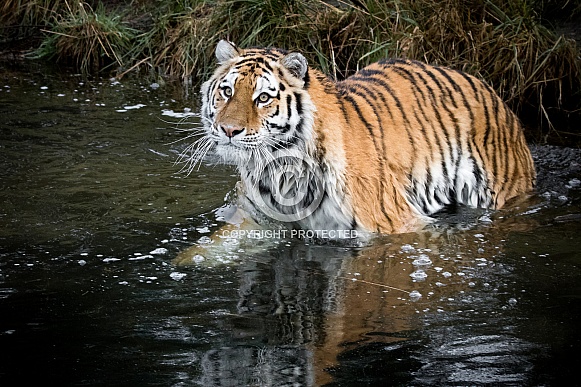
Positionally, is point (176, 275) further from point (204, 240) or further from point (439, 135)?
point (439, 135)

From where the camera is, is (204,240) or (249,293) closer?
(249,293)

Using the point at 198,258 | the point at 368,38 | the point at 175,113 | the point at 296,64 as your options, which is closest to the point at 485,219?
the point at 296,64

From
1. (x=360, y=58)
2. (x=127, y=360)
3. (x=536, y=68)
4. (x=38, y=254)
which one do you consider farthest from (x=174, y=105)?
(x=127, y=360)

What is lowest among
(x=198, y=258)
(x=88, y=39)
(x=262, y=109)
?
(x=198, y=258)

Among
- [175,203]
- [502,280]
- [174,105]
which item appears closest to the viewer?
[502,280]

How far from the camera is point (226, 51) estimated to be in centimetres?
411

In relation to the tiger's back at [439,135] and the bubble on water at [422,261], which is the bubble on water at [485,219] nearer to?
the tiger's back at [439,135]

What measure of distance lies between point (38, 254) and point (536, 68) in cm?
400

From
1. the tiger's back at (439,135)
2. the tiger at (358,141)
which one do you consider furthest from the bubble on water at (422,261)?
the tiger's back at (439,135)

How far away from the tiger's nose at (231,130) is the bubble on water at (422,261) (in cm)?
97

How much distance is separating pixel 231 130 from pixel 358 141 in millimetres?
702

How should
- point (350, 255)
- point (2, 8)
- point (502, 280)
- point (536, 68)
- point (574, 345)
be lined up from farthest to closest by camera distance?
point (2, 8) → point (536, 68) → point (350, 255) → point (502, 280) → point (574, 345)

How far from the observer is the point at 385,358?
110 inches

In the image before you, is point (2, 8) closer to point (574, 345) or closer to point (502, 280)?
point (502, 280)
